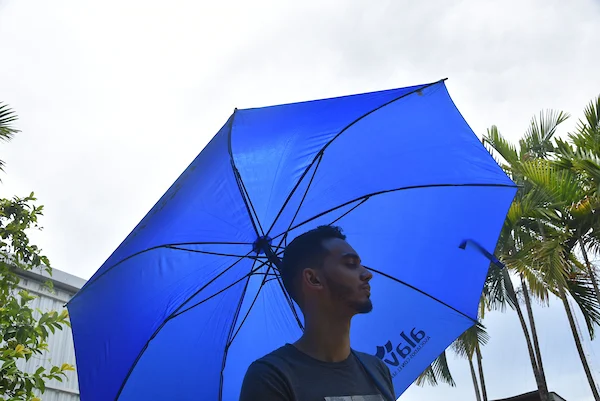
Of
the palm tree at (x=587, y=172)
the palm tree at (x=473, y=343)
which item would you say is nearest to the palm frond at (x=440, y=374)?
the palm tree at (x=473, y=343)

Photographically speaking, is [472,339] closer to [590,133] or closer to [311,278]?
[590,133]

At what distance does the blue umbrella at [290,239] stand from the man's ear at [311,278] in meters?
0.74

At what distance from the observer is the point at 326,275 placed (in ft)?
8.36

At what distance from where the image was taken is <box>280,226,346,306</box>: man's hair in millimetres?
2629

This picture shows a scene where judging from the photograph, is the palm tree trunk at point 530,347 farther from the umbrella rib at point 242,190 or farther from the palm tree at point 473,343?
the umbrella rib at point 242,190

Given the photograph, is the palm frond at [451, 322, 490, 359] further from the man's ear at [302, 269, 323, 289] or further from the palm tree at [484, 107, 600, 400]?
the man's ear at [302, 269, 323, 289]

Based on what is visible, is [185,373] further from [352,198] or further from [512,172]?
[512,172]

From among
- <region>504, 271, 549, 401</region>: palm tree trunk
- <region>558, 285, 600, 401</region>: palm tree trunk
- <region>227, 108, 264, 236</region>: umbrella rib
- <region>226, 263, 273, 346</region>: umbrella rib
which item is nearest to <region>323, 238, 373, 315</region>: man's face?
<region>227, 108, 264, 236</region>: umbrella rib

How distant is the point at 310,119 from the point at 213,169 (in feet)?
1.90

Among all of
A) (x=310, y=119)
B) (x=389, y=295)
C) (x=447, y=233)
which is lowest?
(x=389, y=295)

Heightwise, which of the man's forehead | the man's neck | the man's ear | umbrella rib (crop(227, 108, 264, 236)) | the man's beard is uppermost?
umbrella rib (crop(227, 108, 264, 236))

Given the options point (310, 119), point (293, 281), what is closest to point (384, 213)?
point (310, 119)

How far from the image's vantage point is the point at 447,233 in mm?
3568

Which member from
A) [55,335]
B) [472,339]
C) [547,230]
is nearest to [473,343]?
[472,339]
